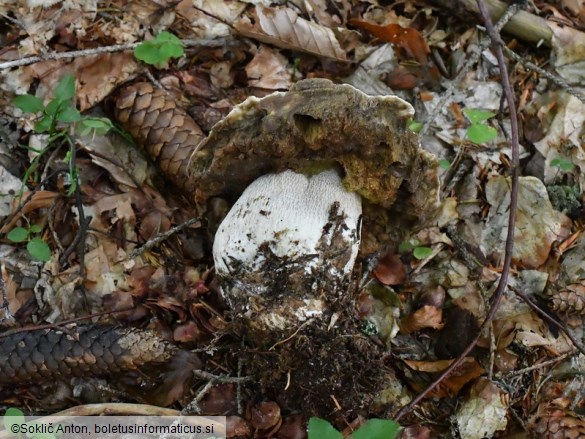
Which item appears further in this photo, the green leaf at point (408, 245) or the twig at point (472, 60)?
the twig at point (472, 60)

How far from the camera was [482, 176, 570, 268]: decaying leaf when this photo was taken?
348 cm

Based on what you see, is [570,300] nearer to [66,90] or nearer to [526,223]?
[526,223]

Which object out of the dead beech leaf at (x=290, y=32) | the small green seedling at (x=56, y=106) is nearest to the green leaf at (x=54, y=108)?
the small green seedling at (x=56, y=106)

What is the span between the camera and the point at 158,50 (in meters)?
3.39

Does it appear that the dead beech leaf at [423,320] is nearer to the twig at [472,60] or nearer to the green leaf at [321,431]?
the green leaf at [321,431]

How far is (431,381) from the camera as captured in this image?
118 inches

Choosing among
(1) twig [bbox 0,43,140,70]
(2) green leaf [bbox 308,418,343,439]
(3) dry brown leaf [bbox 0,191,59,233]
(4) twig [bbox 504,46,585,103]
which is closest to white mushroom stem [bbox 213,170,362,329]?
(2) green leaf [bbox 308,418,343,439]

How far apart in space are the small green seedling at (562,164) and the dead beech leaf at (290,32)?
162 cm

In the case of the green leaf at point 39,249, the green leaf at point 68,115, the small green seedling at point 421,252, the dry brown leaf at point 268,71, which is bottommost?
the green leaf at point 39,249

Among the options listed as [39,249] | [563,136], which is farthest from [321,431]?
[563,136]

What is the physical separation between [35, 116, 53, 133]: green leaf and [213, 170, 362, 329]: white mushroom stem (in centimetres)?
123

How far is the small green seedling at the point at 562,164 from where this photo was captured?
11.8 feet

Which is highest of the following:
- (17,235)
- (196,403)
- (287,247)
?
(287,247)

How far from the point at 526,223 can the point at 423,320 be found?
1.04 metres
